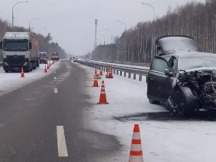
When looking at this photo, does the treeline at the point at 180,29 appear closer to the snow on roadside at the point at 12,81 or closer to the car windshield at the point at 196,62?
the snow on roadside at the point at 12,81

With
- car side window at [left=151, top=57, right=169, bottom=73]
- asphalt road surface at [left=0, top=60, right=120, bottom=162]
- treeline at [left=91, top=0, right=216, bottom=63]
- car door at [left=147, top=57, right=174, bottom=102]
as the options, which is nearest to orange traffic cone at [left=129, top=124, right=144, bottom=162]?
asphalt road surface at [left=0, top=60, right=120, bottom=162]

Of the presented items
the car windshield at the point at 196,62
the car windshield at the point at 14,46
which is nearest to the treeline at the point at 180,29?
the car windshield at the point at 14,46

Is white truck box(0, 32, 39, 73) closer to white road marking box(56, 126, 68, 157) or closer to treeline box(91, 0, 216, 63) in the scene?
treeline box(91, 0, 216, 63)

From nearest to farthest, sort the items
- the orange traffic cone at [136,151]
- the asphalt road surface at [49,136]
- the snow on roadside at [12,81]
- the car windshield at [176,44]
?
the orange traffic cone at [136,151], the asphalt road surface at [49,136], the car windshield at [176,44], the snow on roadside at [12,81]

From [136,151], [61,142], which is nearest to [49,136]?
[61,142]

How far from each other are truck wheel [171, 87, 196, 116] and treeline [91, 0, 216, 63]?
171 feet

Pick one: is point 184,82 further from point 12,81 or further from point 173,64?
point 12,81

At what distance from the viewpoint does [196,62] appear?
12602 millimetres

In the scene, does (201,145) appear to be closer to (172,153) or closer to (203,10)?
(172,153)

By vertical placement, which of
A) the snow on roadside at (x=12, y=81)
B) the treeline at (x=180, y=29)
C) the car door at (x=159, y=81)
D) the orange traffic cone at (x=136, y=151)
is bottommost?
the snow on roadside at (x=12, y=81)

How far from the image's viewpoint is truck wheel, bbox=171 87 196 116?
1115 cm

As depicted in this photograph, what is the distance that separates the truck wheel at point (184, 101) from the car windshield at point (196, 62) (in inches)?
39.4

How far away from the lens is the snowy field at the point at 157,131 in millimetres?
7391

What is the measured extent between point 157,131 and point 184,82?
2.52m
